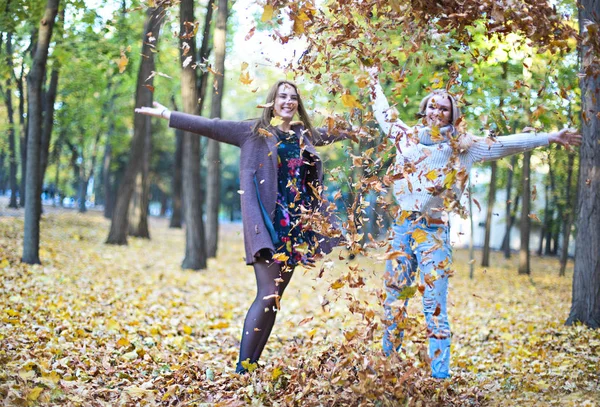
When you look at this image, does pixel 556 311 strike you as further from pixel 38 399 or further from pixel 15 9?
pixel 15 9

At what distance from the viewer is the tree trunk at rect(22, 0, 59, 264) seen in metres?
8.52

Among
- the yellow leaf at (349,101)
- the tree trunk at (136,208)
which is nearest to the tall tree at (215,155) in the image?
the tree trunk at (136,208)

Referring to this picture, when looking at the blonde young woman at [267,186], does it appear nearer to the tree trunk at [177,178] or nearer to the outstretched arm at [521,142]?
the outstretched arm at [521,142]

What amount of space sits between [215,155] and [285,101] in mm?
9744

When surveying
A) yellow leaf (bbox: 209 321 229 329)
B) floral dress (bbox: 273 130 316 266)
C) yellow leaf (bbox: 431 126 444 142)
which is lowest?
yellow leaf (bbox: 209 321 229 329)

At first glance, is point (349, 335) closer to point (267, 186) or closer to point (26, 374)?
point (267, 186)

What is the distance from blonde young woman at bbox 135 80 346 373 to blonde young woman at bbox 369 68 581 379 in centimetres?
63

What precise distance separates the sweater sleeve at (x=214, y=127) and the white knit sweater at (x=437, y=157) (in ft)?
3.16

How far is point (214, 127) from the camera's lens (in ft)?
13.5

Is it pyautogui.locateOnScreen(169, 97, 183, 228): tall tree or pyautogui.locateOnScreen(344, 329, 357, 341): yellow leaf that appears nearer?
pyautogui.locateOnScreen(344, 329, 357, 341): yellow leaf

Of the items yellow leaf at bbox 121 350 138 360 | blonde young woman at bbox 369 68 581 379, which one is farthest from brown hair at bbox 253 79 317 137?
yellow leaf at bbox 121 350 138 360

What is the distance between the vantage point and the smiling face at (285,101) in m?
4.14

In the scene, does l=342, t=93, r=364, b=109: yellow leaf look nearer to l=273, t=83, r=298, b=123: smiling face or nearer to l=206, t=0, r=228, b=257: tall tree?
l=273, t=83, r=298, b=123: smiling face

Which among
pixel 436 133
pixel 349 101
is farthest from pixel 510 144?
pixel 349 101
